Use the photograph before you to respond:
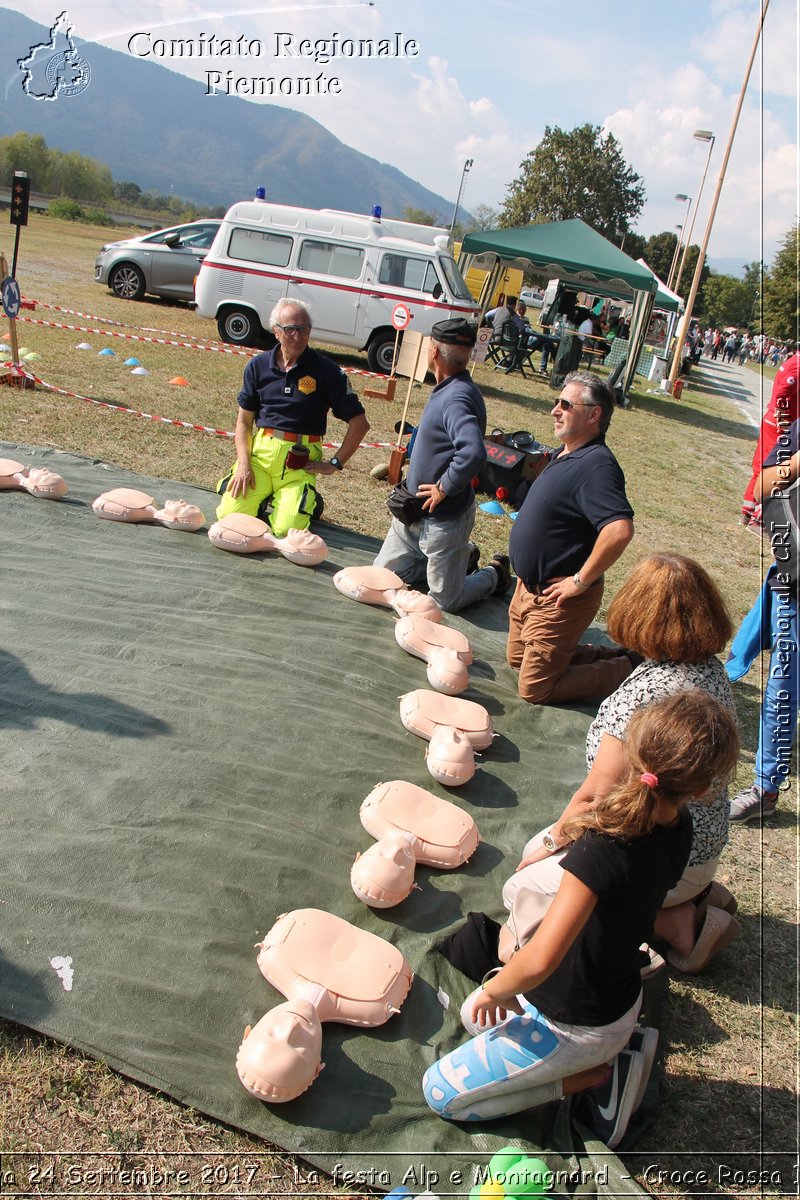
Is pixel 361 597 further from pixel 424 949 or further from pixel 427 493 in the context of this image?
pixel 424 949

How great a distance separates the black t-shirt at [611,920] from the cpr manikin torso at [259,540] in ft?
10.9

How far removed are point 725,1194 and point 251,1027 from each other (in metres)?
1.34

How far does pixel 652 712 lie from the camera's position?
1.86 meters

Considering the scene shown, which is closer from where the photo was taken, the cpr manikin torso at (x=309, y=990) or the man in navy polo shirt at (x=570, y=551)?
the cpr manikin torso at (x=309, y=990)

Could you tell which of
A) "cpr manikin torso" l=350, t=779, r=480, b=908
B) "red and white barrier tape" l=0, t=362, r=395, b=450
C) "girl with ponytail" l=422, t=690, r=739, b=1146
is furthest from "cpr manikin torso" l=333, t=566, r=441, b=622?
"red and white barrier tape" l=0, t=362, r=395, b=450

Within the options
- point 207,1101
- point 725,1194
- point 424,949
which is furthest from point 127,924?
point 725,1194

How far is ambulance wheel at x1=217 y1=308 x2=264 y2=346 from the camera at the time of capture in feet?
44.1

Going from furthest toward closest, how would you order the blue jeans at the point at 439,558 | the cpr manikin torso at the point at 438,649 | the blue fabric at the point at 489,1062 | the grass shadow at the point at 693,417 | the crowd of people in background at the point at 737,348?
the crowd of people in background at the point at 737,348
the grass shadow at the point at 693,417
the blue jeans at the point at 439,558
the cpr manikin torso at the point at 438,649
the blue fabric at the point at 489,1062

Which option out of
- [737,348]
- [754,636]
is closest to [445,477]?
[754,636]

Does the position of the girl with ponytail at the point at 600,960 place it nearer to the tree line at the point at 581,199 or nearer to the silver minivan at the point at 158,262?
the silver minivan at the point at 158,262

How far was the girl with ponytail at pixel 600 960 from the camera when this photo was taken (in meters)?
1.82

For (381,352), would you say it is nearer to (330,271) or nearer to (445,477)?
(330,271)

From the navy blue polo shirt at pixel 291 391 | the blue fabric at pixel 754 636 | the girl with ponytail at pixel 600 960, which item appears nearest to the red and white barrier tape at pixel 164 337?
the navy blue polo shirt at pixel 291 391

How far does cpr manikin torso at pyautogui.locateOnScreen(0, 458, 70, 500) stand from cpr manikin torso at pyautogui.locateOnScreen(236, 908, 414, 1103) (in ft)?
11.7
